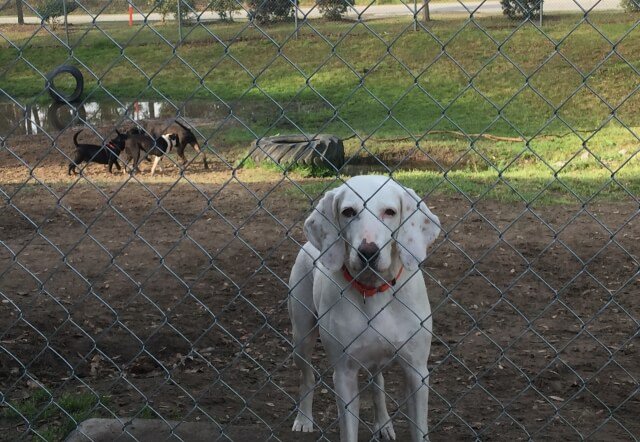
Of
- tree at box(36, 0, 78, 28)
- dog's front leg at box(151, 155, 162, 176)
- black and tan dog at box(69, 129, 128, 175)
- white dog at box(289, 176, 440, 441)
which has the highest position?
tree at box(36, 0, 78, 28)

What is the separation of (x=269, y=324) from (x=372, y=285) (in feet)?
6.66

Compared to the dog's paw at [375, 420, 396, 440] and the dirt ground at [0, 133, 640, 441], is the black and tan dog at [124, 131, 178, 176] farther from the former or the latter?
the dog's paw at [375, 420, 396, 440]

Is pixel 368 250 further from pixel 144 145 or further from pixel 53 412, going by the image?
pixel 144 145

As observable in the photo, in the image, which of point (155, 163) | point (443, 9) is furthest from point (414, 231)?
point (443, 9)

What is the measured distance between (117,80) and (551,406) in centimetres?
1529

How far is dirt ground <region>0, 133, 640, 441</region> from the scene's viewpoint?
394 cm

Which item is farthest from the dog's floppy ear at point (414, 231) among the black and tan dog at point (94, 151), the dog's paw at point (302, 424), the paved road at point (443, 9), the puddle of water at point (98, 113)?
the paved road at point (443, 9)

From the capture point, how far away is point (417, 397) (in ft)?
11.1

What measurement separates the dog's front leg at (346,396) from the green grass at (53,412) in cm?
103

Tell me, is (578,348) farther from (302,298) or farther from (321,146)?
(321,146)

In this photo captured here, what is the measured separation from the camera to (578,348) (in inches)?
194

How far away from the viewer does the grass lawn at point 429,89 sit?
1039 centimetres

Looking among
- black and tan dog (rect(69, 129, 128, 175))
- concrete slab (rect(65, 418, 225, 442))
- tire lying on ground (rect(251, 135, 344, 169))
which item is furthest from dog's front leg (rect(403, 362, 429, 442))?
black and tan dog (rect(69, 129, 128, 175))

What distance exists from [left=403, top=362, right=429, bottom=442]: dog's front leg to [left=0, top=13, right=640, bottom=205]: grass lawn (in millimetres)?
4781
